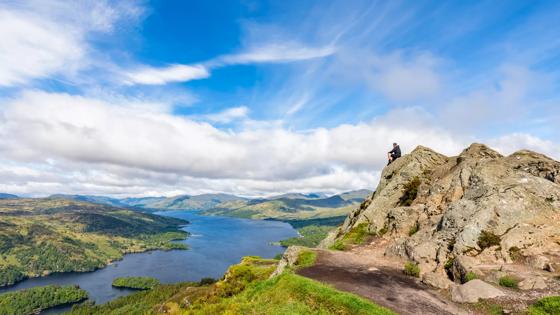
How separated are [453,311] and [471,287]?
3141 mm

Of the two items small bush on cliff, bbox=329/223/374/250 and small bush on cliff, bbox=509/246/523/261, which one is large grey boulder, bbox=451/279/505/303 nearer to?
small bush on cliff, bbox=509/246/523/261

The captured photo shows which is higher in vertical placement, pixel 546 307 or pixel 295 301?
pixel 546 307

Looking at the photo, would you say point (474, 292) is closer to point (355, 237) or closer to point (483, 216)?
point (483, 216)

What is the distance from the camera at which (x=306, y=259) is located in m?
32.8

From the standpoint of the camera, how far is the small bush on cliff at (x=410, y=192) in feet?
153

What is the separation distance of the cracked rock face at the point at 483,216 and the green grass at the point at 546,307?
6.36 m

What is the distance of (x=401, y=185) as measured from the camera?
164ft

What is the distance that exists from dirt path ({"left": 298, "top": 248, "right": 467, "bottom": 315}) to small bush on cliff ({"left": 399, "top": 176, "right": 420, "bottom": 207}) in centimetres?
1355

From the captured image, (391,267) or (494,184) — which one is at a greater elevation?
(494,184)

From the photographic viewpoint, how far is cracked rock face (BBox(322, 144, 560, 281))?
2742 centimetres

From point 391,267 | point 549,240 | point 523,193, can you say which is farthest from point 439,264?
point 523,193

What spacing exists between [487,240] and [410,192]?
18.7 m

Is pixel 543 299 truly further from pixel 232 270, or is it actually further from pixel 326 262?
pixel 232 270

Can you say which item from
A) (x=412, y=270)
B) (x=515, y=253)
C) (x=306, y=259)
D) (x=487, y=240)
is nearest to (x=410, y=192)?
(x=487, y=240)
